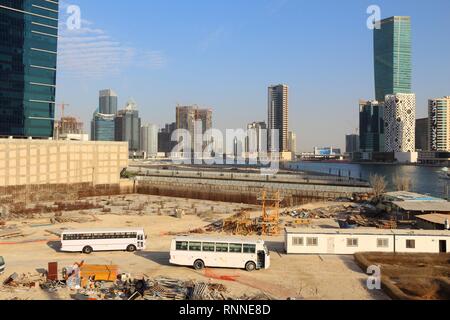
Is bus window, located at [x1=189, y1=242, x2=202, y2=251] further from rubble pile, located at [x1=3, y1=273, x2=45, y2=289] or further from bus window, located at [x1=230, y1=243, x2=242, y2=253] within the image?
rubble pile, located at [x1=3, y1=273, x2=45, y2=289]

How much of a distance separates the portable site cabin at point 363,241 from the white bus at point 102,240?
32.0ft

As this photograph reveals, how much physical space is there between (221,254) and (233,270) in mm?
1042

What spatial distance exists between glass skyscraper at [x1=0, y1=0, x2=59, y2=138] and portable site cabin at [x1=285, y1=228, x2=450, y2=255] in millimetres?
77830

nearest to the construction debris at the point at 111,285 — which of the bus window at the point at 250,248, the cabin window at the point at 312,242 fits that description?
the bus window at the point at 250,248

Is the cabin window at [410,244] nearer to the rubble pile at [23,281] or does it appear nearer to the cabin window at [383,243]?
the cabin window at [383,243]

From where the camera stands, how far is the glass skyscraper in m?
83.6

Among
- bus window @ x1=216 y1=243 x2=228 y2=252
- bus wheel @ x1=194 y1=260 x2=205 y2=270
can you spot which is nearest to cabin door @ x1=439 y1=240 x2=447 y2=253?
bus window @ x1=216 y1=243 x2=228 y2=252

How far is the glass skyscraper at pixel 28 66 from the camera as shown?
8362 centimetres
